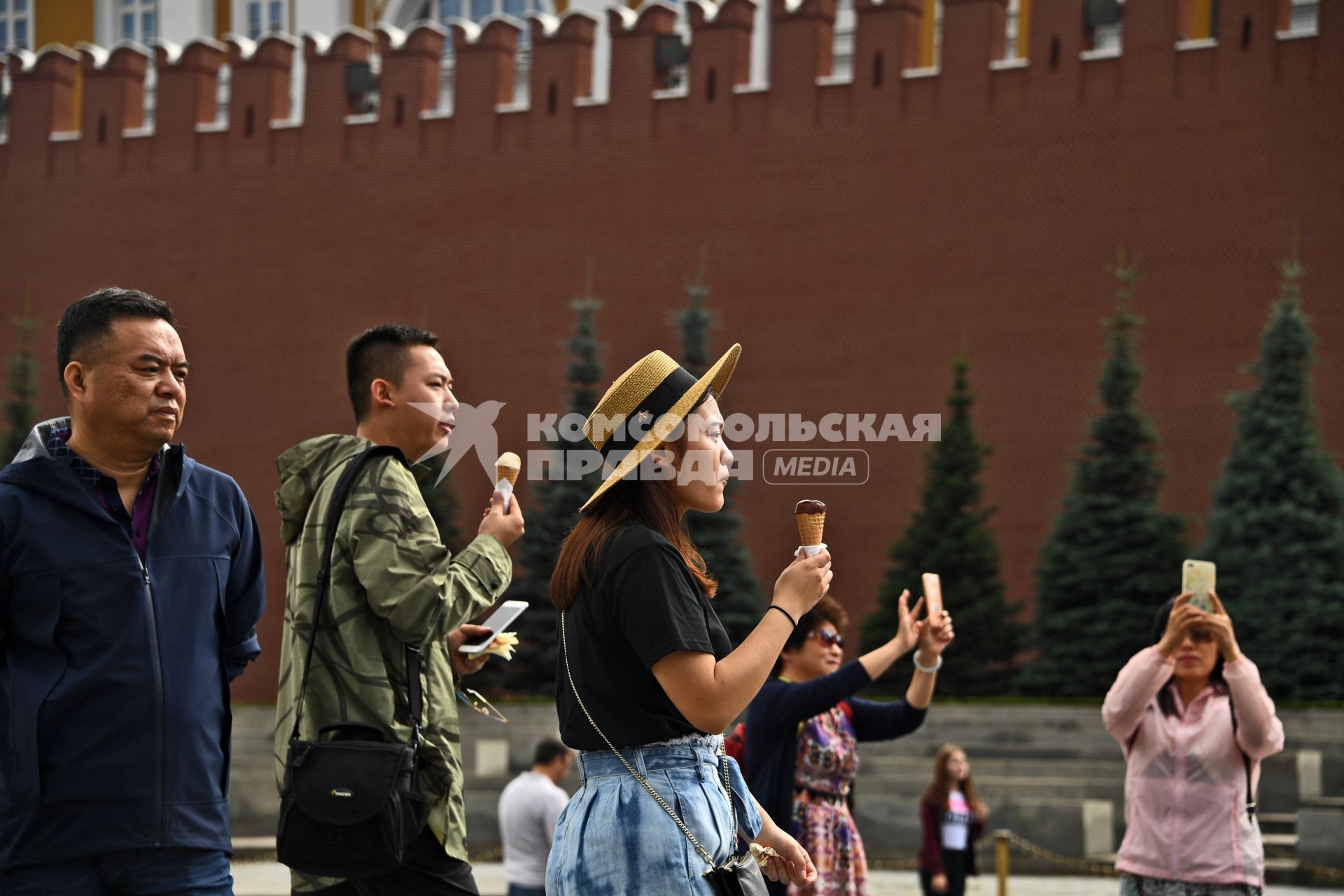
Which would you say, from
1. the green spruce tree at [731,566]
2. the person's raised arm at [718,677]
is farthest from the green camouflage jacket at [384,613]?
the green spruce tree at [731,566]

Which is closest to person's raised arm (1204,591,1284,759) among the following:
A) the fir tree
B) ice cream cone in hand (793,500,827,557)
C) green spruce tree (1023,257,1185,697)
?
ice cream cone in hand (793,500,827,557)

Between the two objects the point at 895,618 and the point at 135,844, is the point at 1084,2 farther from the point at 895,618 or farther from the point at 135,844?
the point at 135,844

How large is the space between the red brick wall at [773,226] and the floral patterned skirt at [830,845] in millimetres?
10778

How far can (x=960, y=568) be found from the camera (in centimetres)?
1594

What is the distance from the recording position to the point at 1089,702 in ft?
47.4

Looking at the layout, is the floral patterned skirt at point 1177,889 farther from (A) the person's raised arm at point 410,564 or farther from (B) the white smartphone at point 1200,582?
(A) the person's raised arm at point 410,564

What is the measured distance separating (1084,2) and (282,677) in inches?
621

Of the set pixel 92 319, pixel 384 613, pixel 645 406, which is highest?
pixel 92 319

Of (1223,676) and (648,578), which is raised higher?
(648,578)

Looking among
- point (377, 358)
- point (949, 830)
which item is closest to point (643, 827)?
point (377, 358)

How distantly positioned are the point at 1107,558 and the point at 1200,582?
10.7 meters

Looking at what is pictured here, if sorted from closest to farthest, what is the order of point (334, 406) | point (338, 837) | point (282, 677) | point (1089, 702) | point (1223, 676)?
point (338, 837), point (282, 677), point (1223, 676), point (1089, 702), point (334, 406)

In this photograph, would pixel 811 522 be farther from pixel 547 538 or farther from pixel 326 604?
pixel 547 538

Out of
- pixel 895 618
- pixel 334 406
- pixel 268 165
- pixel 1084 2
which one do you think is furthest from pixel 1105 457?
pixel 268 165
